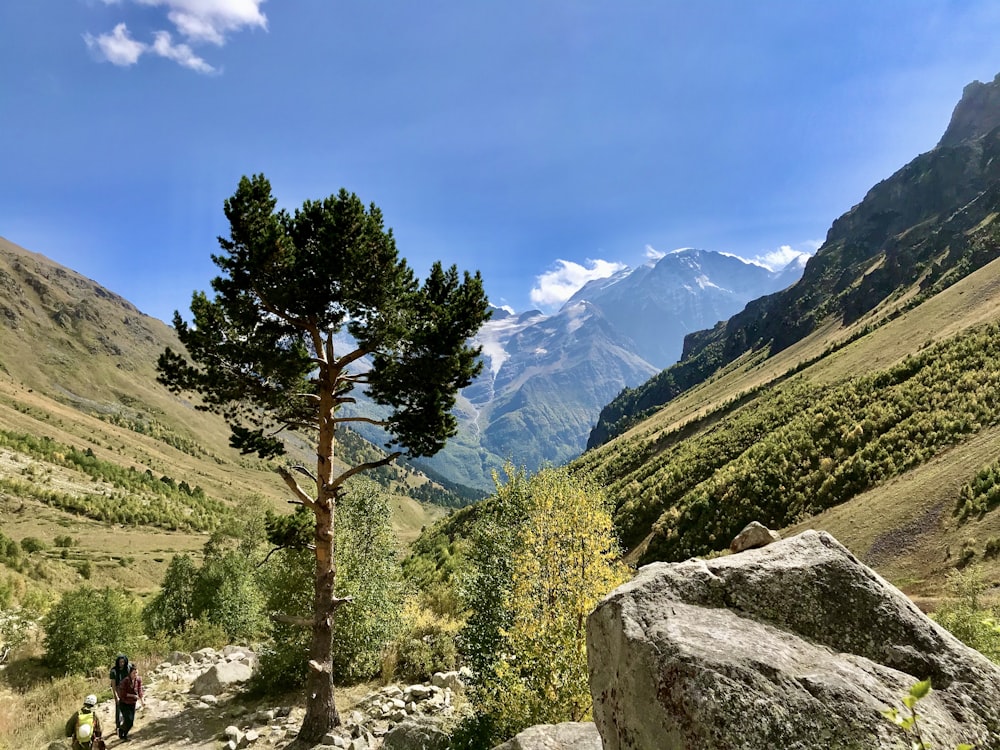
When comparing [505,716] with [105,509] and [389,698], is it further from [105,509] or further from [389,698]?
[105,509]

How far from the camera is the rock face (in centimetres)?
527

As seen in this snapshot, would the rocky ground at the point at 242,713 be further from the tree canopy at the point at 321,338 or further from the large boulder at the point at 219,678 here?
the tree canopy at the point at 321,338

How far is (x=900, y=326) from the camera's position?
76.1m

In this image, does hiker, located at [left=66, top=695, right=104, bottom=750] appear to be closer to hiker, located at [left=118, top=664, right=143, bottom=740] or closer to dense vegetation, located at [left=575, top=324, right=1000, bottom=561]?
hiker, located at [left=118, top=664, right=143, bottom=740]

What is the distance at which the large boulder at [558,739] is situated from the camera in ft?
28.7

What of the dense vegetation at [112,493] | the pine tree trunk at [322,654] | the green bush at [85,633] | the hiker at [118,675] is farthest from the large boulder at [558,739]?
the dense vegetation at [112,493]

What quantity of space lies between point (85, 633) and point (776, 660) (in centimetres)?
3035

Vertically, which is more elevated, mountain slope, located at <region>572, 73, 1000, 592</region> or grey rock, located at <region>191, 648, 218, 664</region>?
grey rock, located at <region>191, 648, 218, 664</region>

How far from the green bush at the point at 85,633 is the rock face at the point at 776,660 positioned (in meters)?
27.5

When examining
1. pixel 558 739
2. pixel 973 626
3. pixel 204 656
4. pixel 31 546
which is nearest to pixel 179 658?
pixel 204 656

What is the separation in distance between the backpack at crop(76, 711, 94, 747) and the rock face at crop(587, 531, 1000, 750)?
584 inches

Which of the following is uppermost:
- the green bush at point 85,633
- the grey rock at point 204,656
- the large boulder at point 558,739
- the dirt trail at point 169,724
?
the green bush at point 85,633

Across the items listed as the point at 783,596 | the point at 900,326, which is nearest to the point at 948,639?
the point at 783,596

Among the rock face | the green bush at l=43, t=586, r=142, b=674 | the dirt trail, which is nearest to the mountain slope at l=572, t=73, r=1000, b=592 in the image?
the rock face
